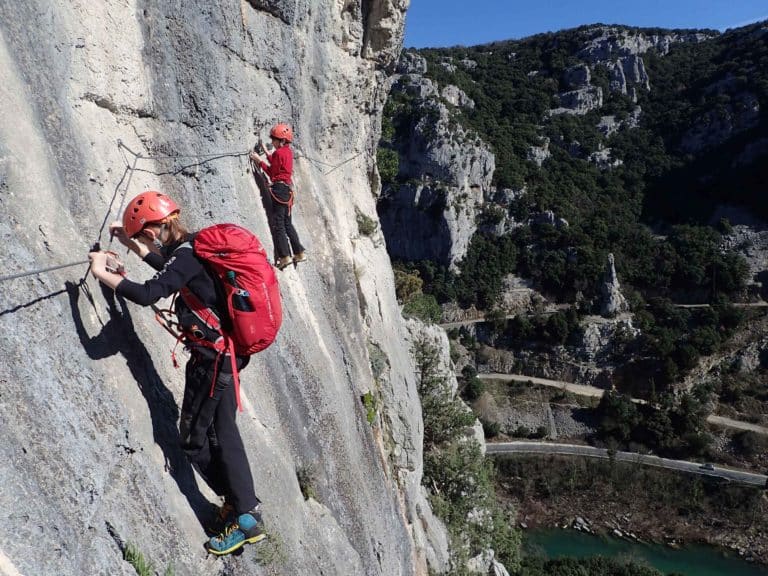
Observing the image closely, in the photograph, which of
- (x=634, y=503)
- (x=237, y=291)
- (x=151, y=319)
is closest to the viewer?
(x=237, y=291)

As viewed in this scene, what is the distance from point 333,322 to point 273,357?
97.6 inches

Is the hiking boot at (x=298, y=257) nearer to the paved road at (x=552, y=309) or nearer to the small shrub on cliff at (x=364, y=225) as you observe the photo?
the small shrub on cliff at (x=364, y=225)

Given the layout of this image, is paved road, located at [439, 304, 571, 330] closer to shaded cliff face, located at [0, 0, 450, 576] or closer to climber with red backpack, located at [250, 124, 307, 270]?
shaded cliff face, located at [0, 0, 450, 576]

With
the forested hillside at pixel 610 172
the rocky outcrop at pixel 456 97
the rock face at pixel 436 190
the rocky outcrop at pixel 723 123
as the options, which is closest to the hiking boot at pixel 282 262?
the forested hillside at pixel 610 172

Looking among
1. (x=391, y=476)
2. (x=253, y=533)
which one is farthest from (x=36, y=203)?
(x=391, y=476)

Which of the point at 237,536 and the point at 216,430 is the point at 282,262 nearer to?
the point at 216,430

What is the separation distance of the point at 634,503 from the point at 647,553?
3623 millimetres

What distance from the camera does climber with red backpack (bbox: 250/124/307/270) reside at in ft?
23.5

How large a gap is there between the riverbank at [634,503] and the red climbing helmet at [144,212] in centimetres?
3586

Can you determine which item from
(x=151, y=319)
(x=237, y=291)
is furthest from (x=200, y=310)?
(x=151, y=319)

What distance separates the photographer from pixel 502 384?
146 feet

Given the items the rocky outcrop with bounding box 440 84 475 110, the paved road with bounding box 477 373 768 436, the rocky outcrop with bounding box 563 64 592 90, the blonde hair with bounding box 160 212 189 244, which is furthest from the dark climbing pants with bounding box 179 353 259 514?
the rocky outcrop with bounding box 563 64 592 90

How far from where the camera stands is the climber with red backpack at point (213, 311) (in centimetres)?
326

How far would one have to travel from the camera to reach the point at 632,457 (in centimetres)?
3578
